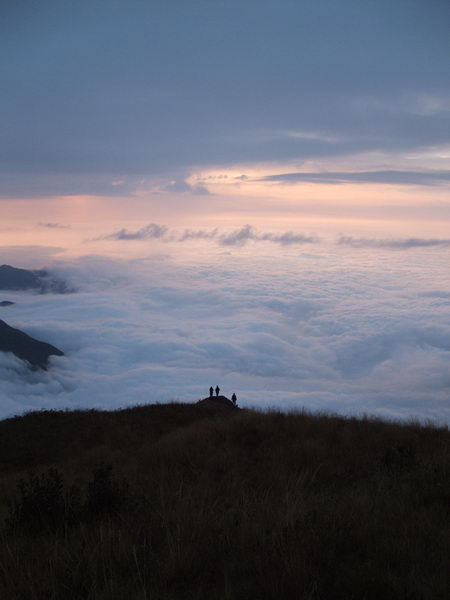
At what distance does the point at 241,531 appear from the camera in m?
3.52

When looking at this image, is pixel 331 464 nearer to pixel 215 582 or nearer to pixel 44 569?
pixel 215 582

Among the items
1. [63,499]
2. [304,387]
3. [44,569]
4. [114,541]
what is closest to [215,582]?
[114,541]

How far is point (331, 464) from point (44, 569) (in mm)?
4667

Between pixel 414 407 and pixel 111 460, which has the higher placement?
pixel 111 460

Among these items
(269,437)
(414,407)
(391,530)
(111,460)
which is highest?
(391,530)

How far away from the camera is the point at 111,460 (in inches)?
348

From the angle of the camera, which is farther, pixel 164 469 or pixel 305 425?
pixel 305 425

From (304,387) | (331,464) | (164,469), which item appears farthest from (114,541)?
(304,387)

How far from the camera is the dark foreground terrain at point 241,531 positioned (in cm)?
280

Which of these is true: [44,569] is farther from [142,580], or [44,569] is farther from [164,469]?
[164,469]

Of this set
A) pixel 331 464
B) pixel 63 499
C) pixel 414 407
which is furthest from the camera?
pixel 414 407

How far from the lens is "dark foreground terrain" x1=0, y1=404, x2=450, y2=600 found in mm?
2805

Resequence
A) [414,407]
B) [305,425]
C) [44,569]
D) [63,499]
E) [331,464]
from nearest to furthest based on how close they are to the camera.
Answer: [44,569] → [63,499] → [331,464] → [305,425] → [414,407]

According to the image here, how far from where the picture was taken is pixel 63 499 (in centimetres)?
446
